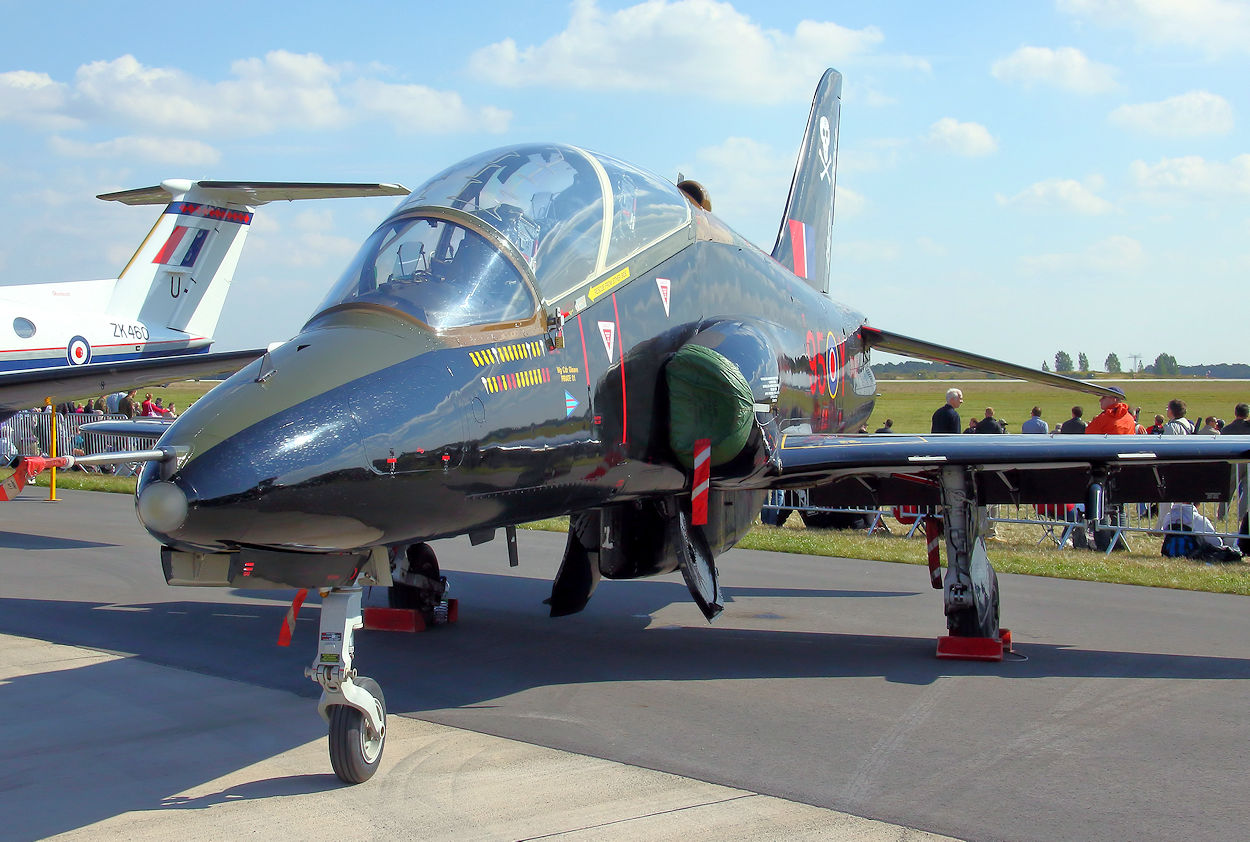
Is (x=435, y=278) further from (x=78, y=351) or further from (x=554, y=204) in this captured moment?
(x=78, y=351)

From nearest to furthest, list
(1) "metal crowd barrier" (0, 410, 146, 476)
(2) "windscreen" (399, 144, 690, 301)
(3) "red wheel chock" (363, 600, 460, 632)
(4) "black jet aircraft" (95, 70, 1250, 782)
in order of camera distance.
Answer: (4) "black jet aircraft" (95, 70, 1250, 782) < (2) "windscreen" (399, 144, 690, 301) < (3) "red wheel chock" (363, 600, 460, 632) < (1) "metal crowd barrier" (0, 410, 146, 476)

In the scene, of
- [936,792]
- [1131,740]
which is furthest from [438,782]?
[1131,740]

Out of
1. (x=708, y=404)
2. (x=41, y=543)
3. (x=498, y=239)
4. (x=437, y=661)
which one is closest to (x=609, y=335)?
(x=708, y=404)

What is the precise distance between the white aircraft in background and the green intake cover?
1066 cm

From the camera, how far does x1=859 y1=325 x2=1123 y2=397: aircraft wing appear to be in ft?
33.6

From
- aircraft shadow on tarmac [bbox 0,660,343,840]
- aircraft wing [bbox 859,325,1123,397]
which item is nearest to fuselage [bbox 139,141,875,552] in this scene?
aircraft shadow on tarmac [bbox 0,660,343,840]

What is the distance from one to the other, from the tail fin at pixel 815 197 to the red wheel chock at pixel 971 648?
17.8 ft

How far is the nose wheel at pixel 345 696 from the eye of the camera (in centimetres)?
462

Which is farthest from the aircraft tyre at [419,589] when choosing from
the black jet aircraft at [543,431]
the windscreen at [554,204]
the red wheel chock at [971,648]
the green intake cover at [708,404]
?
the red wheel chock at [971,648]

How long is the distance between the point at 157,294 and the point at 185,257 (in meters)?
0.94

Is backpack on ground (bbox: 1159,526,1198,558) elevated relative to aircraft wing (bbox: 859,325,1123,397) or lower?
lower

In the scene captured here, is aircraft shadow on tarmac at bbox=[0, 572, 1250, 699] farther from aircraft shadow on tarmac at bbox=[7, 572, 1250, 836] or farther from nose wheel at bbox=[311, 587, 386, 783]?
nose wheel at bbox=[311, 587, 386, 783]

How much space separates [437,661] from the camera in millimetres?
7426

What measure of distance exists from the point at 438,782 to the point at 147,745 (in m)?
1.72
